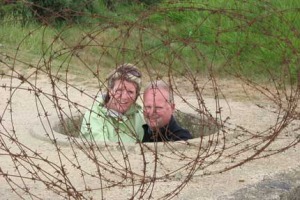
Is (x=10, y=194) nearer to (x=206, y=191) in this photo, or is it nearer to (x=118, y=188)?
(x=118, y=188)

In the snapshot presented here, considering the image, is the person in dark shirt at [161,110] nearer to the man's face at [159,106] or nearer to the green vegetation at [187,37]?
the man's face at [159,106]

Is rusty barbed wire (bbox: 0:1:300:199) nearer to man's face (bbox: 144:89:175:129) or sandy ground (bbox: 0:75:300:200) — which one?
sandy ground (bbox: 0:75:300:200)

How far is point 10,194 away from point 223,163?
1.13 m

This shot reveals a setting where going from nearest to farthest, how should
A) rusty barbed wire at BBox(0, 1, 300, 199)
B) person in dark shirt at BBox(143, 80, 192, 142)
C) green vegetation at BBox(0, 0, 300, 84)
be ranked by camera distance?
rusty barbed wire at BBox(0, 1, 300, 199) → person in dark shirt at BBox(143, 80, 192, 142) → green vegetation at BBox(0, 0, 300, 84)

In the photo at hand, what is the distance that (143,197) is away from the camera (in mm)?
4168

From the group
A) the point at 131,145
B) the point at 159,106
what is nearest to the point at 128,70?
the point at 131,145

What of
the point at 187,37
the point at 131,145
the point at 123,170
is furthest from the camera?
the point at 187,37

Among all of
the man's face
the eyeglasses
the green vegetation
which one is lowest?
the green vegetation

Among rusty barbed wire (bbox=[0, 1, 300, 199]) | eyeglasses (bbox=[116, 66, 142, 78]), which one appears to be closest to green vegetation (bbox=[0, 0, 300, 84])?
rusty barbed wire (bbox=[0, 1, 300, 199])

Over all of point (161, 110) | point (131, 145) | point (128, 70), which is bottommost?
point (131, 145)

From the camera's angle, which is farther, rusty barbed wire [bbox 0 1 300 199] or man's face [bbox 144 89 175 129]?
man's face [bbox 144 89 175 129]

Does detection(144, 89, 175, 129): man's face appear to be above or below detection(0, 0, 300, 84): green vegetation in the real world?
above

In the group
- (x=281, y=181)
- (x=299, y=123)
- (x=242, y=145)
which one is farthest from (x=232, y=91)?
(x=281, y=181)

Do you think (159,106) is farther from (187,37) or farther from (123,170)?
(187,37)
